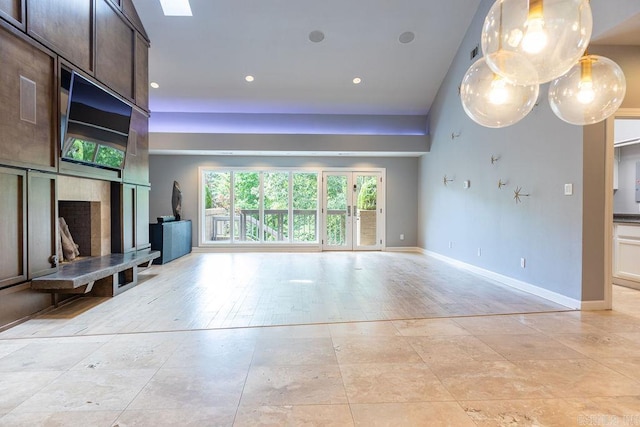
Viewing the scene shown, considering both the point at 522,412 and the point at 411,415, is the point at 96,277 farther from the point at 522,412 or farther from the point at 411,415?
the point at 522,412

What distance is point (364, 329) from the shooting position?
2932mm

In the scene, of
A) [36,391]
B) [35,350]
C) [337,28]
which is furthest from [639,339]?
[337,28]

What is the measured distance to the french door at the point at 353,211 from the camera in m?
8.41

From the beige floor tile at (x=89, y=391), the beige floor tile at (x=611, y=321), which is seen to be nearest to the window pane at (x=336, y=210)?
the beige floor tile at (x=611, y=321)

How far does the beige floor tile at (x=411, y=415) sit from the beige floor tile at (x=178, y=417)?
2.20 feet

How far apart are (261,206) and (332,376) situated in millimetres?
6575

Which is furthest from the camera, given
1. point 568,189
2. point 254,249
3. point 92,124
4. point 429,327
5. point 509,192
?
point 254,249

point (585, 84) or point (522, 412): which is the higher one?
point (585, 84)

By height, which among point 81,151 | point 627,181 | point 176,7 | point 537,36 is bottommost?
point 627,181

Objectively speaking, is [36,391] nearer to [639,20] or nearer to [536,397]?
[536,397]

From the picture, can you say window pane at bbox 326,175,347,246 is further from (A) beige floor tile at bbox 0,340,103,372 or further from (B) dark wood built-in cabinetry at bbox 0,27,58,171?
(A) beige floor tile at bbox 0,340,103,372

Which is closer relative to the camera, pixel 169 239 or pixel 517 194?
pixel 517 194

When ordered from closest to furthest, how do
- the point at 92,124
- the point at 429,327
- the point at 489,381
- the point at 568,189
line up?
1. the point at 489,381
2. the point at 429,327
3. the point at 568,189
4. the point at 92,124

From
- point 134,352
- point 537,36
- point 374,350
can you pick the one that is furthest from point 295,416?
point 537,36
